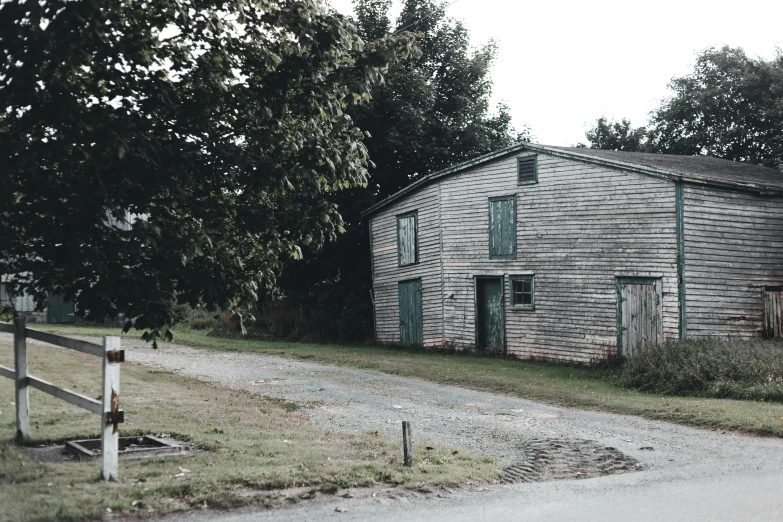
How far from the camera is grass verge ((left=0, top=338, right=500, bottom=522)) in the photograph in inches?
290

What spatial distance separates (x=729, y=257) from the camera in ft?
71.1

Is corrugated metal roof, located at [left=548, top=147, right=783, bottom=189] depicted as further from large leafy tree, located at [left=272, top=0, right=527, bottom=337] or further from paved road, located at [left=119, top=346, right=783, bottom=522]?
large leafy tree, located at [left=272, top=0, right=527, bottom=337]

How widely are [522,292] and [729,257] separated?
632 centimetres

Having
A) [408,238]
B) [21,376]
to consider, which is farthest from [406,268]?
[21,376]

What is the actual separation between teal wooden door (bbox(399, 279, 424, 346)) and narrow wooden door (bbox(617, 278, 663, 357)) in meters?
→ 8.87

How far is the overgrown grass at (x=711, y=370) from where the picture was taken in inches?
628

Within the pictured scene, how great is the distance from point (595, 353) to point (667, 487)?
14.7 metres

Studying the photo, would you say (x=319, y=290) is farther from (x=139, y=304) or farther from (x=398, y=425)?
(x=139, y=304)

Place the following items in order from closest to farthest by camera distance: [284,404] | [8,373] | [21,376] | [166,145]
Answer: [166,145] → [21,376] → [8,373] → [284,404]

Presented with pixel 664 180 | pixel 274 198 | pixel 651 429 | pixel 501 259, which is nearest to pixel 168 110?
pixel 274 198

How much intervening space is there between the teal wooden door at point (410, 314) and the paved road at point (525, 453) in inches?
384

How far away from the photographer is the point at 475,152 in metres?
38.6

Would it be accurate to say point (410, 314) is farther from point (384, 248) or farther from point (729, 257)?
point (729, 257)

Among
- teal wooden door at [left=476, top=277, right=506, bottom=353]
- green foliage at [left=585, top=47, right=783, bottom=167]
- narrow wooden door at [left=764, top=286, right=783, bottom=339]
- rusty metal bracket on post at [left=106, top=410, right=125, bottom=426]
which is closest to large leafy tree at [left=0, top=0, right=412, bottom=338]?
rusty metal bracket on post at [left=106, top=410, right=125, bottom=426]
